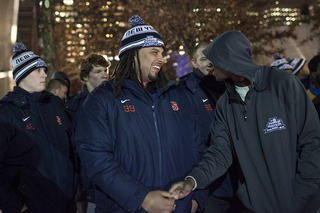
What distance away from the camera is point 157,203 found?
2.62 m

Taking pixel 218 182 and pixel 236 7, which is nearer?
pixel 218 182

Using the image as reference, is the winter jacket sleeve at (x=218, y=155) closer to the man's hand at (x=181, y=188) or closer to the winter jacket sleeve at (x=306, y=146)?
the man's hand at (x=181, y=188)

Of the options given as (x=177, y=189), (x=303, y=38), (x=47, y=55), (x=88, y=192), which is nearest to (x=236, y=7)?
(x=303, y=38)

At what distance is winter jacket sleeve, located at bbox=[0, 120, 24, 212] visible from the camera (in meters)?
3.38

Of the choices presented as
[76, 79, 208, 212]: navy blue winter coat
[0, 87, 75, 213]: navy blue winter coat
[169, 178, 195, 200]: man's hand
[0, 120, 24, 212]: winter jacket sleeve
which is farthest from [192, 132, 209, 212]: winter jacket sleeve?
[0, 120, 24, 212]: winter jacket sleeve

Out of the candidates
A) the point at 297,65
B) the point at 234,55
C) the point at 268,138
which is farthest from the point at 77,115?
the point at 297,65

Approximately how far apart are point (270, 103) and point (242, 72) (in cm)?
38

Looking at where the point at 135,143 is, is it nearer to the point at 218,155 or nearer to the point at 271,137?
the point at 218,155

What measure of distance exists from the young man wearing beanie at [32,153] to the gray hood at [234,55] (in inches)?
86.8

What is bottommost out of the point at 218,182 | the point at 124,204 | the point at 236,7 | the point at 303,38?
the point at 218,182

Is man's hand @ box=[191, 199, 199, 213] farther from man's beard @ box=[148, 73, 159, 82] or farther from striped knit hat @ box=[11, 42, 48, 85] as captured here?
striped knit hat @ box=[11, 42, 48, 85]

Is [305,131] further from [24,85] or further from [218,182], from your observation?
[24,85]

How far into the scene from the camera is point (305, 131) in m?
2.74

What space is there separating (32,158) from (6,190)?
1.43 ft
